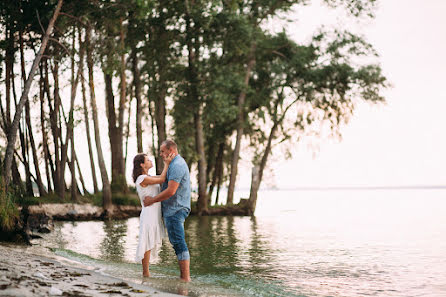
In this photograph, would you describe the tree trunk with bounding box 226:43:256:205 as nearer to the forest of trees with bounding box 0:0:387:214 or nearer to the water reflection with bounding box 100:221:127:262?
the forest of trees with bounding box 0:0:387:214

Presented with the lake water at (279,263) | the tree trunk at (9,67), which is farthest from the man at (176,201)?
the tree trunk at (9,67)

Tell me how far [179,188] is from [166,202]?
30 centimetres

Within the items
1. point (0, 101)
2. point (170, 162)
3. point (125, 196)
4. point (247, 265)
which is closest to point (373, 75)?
point (125, 196)

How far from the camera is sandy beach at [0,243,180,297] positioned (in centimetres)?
591

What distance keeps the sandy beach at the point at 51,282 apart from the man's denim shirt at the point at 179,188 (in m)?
1.20

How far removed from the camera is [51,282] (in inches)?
261

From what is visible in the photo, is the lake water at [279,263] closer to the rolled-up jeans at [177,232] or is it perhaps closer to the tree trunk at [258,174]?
the rolled-up jeans at [177,232]

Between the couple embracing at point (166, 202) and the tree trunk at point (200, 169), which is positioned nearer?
the couple embracing at point (166, 202)

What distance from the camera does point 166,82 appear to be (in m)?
30.0

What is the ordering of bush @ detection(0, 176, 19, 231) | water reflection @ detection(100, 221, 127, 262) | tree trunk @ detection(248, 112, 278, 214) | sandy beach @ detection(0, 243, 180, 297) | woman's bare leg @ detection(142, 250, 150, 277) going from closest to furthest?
1. sandy beach @ detection(0, 243, 180, 297)
2. woman's bare leg @ detection(142, 250, 150, 277)
3. bush @ detection(0, 176, 19, 231)
4. water reflection @ detection(100, 221, 127, 262)
5. tree trunk @ detection(248, 112, 278, 214)

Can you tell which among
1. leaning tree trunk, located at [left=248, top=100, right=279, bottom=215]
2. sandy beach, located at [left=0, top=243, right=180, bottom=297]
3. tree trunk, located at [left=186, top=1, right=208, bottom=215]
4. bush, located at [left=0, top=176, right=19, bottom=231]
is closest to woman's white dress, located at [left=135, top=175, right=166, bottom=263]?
sandy beach, located at [left=0, top=243, right=180, bottom=297]

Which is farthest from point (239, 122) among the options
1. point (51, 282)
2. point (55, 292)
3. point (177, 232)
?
point (55, 292)

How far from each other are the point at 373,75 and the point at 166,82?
1218 cm

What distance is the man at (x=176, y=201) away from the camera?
27.7 feet
